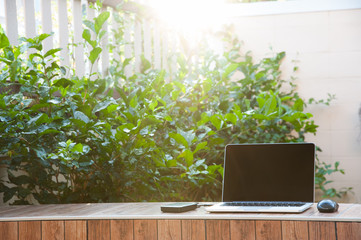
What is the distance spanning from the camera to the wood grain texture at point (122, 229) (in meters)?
1.71

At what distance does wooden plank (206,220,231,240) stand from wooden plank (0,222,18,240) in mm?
661

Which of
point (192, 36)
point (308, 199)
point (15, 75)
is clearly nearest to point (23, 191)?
point (15, 75)

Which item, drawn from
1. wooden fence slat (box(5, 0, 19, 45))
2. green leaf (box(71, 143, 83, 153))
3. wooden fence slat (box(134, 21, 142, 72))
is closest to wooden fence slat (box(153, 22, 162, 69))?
wooden fence slat (box(134, 21, 142, 72))

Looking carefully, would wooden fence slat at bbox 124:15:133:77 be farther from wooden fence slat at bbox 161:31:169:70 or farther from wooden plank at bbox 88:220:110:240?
wooden plank at bbox 88:220:110:240

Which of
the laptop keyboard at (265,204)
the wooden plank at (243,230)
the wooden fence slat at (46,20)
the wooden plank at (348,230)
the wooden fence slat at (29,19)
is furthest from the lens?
the wooden fence slat at (46,20)

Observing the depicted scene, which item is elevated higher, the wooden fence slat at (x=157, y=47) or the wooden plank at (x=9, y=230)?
the wooden fence slat at (x=157, y=47)

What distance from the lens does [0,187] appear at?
2.11 m

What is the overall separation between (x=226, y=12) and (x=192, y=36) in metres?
0.38

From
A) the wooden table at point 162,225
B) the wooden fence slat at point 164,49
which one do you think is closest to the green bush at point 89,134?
the wooden table at point 162,225

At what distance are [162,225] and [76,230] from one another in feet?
0.98

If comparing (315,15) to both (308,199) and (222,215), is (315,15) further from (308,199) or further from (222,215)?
(222,215)

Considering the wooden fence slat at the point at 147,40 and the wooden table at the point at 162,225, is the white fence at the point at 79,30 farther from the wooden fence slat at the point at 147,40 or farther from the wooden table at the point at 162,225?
the wooden table at the point at 162,225

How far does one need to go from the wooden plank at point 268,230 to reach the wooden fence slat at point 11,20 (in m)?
1.49

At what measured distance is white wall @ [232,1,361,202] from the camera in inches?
156
